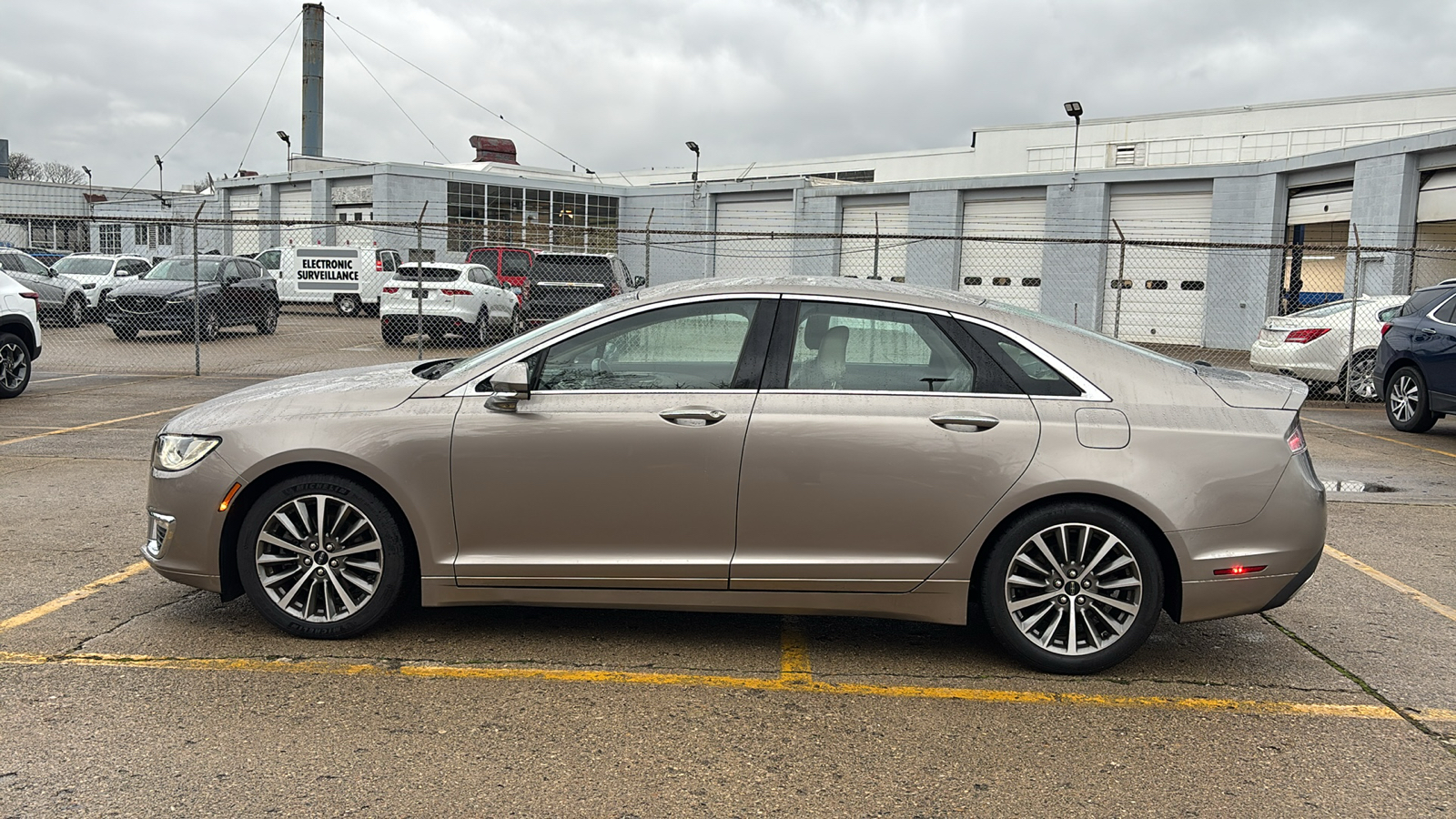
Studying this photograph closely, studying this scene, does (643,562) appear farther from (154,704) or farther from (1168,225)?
(1168,225)

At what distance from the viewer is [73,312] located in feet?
77.7

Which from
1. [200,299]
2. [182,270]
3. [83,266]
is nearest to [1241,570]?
[200,299]

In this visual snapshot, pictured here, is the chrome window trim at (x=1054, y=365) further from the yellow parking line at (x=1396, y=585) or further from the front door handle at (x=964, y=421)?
the yellow parking line at (x=1396, y=585)

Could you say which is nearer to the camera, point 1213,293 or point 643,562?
point 643,562

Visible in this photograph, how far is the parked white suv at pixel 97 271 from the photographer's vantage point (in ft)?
82.1

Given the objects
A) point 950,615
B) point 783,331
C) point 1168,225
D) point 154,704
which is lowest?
point 154,704

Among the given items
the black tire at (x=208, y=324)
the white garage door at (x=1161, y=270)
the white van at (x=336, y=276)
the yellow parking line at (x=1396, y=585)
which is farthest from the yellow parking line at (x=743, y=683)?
the white van at (x=336, y=276)

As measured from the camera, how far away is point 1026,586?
4.36 metres

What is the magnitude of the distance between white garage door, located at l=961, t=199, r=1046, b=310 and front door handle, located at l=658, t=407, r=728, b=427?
27131mm

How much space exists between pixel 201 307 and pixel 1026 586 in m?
20.5

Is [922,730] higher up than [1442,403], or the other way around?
[1442,403]

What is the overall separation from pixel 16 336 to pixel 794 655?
38.1 feet


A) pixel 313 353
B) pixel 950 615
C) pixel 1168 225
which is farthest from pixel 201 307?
pixel 1168 225

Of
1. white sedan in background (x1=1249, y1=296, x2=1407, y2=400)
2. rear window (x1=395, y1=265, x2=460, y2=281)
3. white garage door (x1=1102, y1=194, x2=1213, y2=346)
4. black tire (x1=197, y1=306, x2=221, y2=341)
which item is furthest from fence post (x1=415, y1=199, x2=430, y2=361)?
white garage door (x1=1102, y1=194, x2=1213, y2=346)
